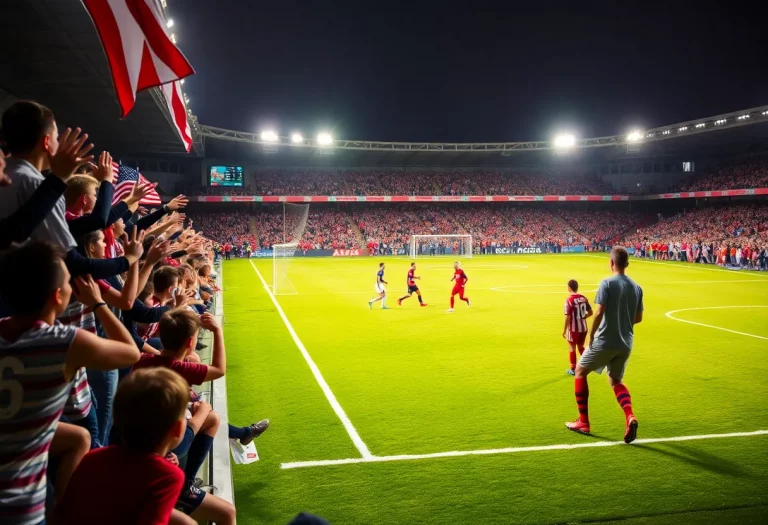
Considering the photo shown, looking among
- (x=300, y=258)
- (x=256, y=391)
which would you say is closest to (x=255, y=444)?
(x=256, y=391)

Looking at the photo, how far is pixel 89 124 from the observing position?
32531 mm

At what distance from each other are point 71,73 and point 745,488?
23842mm

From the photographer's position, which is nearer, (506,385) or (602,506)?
(602,506)

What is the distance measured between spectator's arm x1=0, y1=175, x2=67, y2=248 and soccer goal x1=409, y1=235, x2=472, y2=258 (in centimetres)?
4914

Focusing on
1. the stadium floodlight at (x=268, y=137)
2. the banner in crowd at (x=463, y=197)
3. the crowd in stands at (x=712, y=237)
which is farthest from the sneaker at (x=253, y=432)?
the banner in crowd at (x=463, y=197)

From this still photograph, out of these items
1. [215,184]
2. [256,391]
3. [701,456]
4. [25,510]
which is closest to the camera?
[25,510]

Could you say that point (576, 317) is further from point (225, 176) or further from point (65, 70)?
point (225, 176)

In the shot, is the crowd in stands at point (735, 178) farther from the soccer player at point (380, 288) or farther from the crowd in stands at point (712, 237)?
the soccer player at point (380, 288)

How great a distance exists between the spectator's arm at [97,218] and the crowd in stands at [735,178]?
5959cm

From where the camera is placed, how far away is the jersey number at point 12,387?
253cm

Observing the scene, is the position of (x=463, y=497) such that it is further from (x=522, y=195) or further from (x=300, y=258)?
(x=522, y=195)

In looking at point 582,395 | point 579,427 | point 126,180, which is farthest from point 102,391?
point 126,180

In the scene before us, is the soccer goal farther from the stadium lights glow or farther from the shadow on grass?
the shadow on grass

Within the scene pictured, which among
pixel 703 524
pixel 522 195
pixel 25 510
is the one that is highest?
pixel 522 195
